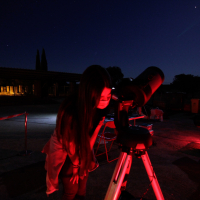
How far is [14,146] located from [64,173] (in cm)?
391

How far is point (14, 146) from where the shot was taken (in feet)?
14.3

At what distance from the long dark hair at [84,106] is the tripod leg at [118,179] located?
35 centimetres

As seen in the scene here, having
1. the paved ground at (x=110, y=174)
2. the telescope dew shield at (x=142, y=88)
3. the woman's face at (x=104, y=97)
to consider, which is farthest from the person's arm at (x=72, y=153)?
the paved ground at (x=110, y=174)

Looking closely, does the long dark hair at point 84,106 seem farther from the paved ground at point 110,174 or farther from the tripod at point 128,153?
the paved ground at point 110,174

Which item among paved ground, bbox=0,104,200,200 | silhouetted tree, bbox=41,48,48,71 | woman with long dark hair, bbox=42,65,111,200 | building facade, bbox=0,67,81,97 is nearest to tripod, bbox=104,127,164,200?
woman with long dark hair, bbox=42,65,111,200

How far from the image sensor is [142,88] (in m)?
1.46

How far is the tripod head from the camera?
1.12 metres

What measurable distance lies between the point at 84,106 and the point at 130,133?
40 cm

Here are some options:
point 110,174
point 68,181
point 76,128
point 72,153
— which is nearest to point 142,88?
point 76,128

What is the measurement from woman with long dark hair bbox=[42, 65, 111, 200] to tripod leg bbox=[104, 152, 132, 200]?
253mm

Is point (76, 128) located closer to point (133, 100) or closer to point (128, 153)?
point (128, 153)

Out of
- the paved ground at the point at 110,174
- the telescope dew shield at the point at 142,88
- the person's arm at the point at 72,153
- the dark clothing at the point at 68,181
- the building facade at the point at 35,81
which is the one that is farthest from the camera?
the building facade at the point at 35,81

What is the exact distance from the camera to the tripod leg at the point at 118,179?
3.76ft

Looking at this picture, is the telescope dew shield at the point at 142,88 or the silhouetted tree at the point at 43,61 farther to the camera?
the silhouetted tree at the point at 43,61
